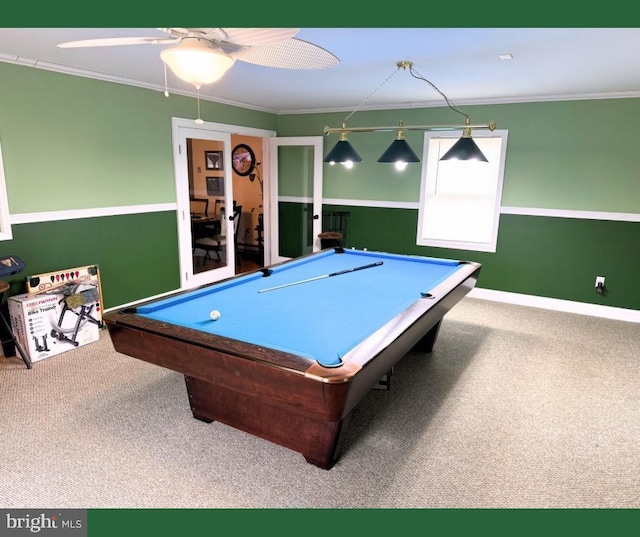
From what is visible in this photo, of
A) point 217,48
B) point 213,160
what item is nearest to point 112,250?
point 213,160

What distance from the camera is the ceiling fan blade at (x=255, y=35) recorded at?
1.60m

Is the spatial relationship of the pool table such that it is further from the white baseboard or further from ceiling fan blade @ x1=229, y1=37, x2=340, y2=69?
the white baseboard

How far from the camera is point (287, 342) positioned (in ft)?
6.44

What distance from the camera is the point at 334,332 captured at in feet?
6.91

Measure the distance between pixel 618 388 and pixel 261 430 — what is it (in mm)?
2604

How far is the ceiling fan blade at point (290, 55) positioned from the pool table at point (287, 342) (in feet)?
4.24

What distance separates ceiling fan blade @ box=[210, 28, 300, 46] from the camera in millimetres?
1601

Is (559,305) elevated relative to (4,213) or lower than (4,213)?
lower

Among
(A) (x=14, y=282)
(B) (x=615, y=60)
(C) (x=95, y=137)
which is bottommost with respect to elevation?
(A) (x=14, y=282)

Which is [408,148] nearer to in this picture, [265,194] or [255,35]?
[255,35]

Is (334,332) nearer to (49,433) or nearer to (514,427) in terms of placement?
(514,427)

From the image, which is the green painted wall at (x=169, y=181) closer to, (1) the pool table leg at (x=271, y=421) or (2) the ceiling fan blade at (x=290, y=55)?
(1) the pool table leg at (x=271, y=421)

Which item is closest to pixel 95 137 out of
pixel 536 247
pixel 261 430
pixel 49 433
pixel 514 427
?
pixel 49 433

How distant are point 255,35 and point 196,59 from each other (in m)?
0.32
